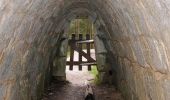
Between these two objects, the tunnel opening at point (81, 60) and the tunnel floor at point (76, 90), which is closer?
the tunnel floor at point (76, 90)

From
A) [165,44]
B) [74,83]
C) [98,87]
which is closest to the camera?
[165,44]

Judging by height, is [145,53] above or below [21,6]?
below

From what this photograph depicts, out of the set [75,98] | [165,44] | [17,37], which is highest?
[17,37]

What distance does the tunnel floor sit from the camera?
340 inches

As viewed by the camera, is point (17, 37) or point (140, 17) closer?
point (140, 17)

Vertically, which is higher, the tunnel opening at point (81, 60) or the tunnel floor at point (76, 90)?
the tunnel opening at point (81, 60)

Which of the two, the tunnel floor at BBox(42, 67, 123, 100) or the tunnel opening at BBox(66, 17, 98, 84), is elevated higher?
the tunnel opening at BBox(66, 17, 98, 84)

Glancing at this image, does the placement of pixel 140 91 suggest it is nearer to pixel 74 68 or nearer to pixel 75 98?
pixel 75 98

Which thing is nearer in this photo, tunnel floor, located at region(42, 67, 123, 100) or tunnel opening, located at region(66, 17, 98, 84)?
tunnel floor, located at region(42, 67, 123, 100)

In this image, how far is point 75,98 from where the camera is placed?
8.62 meters

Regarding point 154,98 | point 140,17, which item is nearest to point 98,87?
point 154,98

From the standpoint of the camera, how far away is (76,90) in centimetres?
984

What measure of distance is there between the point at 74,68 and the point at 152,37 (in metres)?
11.3

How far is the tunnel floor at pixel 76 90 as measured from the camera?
8.63 metres
